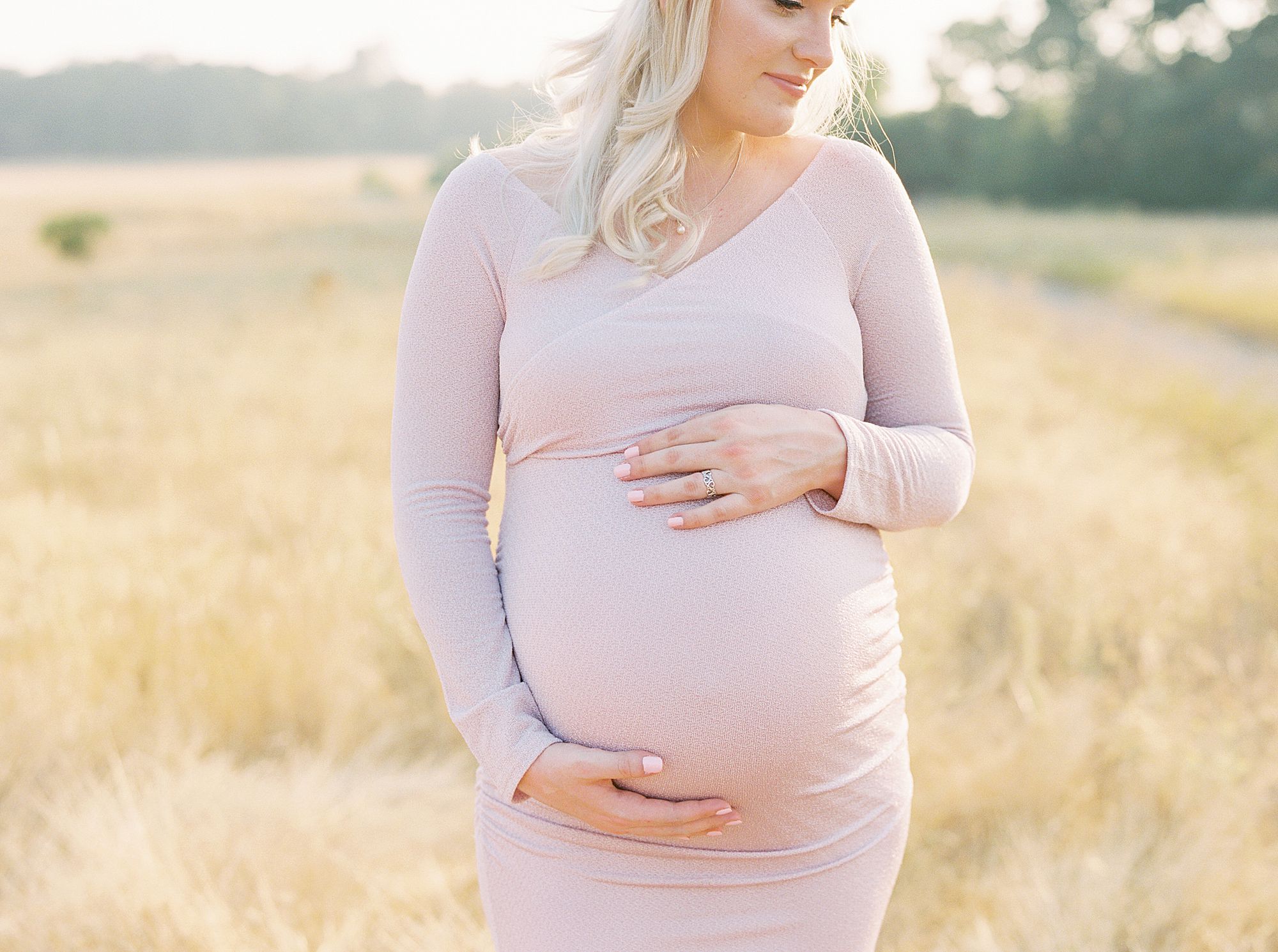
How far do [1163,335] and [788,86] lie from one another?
1068 cm

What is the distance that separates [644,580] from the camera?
1354 millimetres

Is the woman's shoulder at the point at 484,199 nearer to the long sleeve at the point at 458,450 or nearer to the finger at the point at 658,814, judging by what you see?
the long sleeve at the point at 458,450

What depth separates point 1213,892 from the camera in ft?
7.29

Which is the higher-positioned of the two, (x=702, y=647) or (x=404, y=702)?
(x=702, y=647)

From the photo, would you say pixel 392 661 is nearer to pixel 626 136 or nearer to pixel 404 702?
pixel 404 702

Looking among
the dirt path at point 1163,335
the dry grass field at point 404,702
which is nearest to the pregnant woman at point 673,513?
the dry grass field at point 404,702

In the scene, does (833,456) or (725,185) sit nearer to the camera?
(833,456)

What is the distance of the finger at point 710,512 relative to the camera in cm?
135

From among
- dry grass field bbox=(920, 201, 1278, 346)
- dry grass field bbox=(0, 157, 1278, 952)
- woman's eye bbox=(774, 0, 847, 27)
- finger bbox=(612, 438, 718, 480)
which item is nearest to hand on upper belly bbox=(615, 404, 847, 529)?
Answer: finger bbox=(612, 438, 718, 480)

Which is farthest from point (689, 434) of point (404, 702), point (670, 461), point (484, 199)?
point (404, 702)

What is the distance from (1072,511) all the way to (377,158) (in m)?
70.0

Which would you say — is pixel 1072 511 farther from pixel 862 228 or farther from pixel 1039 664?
pixel 862 228

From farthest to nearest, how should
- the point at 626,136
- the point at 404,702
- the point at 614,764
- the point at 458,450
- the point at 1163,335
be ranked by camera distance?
the point at 1163,335 → the point at 404,702 → the point at 626,136 → the point at 458,450 → the point at 614,764

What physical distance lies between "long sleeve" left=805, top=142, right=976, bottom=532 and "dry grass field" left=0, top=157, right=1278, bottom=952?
47.5 inches
